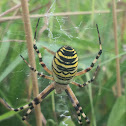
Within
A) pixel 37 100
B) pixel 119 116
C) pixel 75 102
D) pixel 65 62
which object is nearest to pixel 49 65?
pixel 37 100

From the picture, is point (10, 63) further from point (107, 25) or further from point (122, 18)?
point (122, 18)

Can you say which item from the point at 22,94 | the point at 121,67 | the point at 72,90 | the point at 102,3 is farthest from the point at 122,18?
the point at 22,94

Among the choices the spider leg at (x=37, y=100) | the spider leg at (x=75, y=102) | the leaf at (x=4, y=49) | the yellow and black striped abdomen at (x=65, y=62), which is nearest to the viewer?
the yellow and black striped abdomen at (x=65, y=62)

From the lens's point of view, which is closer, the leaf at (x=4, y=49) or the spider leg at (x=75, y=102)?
the leaf at (x=4, y=49)

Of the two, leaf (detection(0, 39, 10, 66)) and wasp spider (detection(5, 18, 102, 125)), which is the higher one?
leaf (detection(0, 39, 10, 66))

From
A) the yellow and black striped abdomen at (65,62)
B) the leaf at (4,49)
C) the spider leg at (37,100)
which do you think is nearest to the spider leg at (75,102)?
the spider leg at (37,100)

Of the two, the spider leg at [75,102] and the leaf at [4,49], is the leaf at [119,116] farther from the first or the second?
the leaf at [4,49]

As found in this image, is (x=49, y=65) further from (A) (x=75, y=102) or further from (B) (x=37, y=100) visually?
(A) (x=75, y=102)

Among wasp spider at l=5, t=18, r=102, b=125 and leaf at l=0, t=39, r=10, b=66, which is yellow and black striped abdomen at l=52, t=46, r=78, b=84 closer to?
wasp spider at l=5, t=18, r=102, b=125

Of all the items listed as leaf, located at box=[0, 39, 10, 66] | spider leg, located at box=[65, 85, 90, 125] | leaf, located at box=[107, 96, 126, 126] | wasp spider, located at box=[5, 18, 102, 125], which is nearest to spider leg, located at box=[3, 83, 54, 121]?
wasp spider, located at box=[5, 18, 102, 125]
